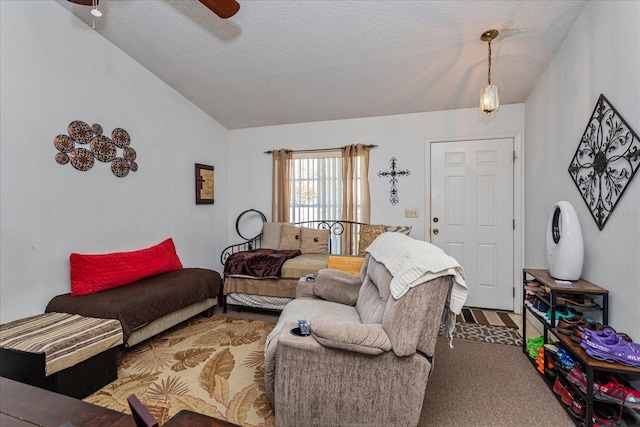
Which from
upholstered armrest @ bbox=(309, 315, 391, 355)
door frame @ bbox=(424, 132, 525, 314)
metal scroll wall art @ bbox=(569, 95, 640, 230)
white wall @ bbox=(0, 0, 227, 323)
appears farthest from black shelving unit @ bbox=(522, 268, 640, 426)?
white wall @ bbox=(0, 0, 227, 323)

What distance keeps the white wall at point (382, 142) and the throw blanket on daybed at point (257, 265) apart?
1122 millimetres

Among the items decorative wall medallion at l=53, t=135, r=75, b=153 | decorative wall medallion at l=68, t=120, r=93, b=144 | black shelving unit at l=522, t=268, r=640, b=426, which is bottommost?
black shelving unit at l=522, t=268, r=640, b=426

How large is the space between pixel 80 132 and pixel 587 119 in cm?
408

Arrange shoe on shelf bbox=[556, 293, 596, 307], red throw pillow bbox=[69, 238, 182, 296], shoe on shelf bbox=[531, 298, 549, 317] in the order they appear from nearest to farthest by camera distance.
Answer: shoe on shelf bbox=[556, 293, 596, 307]
shoe on shelf bbox=[531, 298, 549, 317]
red throw pillow bbox=[69, 238, 182, 296]

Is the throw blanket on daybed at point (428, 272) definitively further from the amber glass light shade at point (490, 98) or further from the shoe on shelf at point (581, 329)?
the amber glass light shade at point (490, 98)

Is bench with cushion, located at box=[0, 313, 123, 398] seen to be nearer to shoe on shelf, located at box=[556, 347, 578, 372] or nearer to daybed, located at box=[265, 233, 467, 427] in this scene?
daybed, located at box=[265, 233, 467, 427]

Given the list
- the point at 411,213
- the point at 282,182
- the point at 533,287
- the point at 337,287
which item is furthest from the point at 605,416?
the point at 282,182

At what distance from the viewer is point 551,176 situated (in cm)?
279

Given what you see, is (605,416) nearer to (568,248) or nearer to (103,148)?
(568,248)

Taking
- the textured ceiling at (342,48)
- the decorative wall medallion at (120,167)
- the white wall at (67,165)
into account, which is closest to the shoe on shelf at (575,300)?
the textured ceiling at (342,48)

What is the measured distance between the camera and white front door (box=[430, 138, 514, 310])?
3.61 m

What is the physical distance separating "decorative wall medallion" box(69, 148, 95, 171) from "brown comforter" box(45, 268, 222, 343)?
112cm

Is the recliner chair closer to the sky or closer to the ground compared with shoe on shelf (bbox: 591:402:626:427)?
closer to the sky

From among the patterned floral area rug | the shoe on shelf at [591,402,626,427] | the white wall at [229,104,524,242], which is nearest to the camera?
the shoe on shelf at [591,402,626,427]
